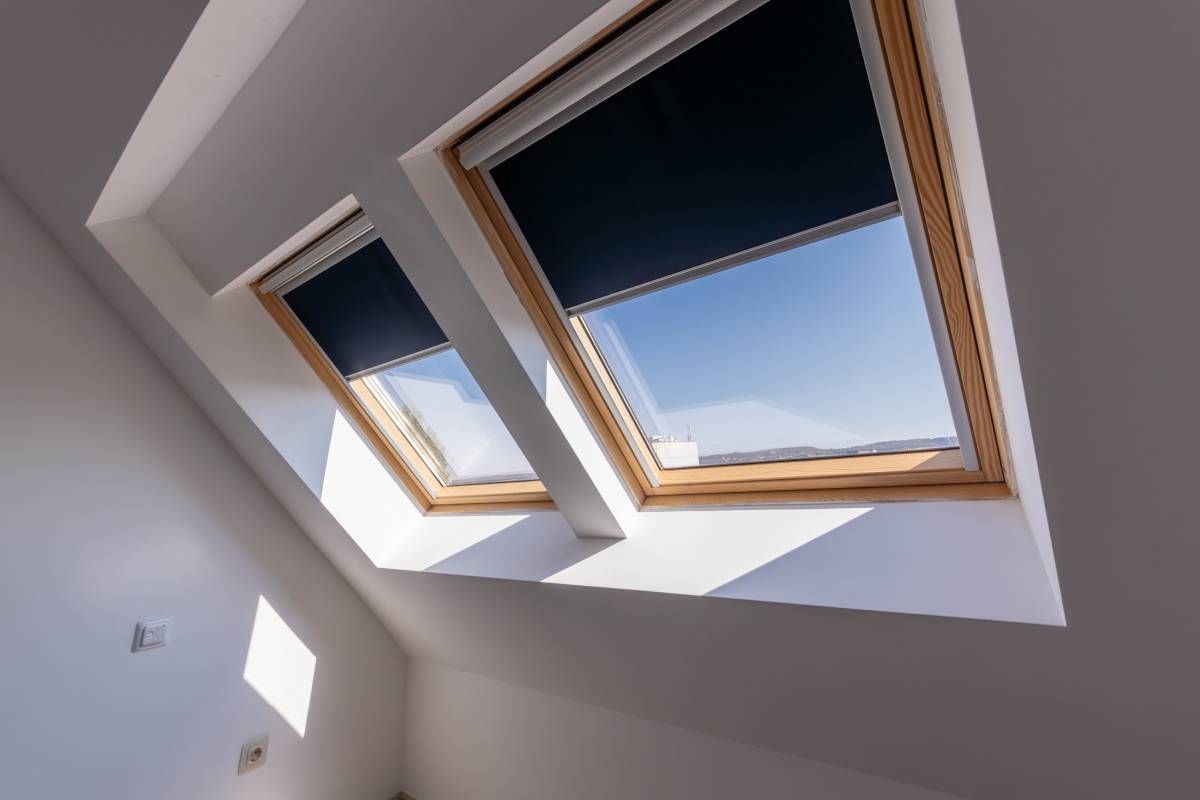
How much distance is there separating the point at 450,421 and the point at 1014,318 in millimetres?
1985

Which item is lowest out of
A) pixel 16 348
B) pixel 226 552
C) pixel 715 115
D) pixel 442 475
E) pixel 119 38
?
pixel 442 475

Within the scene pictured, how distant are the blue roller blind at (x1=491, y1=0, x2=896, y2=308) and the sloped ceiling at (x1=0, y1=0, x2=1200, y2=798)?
0.28 meters

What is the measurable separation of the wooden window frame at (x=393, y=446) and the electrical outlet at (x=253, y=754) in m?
1.12

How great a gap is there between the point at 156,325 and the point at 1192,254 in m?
2.60

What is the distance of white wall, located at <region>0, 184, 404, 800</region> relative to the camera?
172 centimetres

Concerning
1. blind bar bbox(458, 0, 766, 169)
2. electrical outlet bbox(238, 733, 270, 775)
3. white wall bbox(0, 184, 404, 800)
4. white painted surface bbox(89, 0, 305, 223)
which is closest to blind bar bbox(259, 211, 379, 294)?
white painted surface bbox(89, 0, 305, 223)

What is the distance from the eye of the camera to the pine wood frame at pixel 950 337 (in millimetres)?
928

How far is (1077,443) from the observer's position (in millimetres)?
776

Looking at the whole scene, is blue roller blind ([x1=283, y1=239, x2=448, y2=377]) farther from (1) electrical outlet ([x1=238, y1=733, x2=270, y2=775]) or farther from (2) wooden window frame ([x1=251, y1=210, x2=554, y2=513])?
(1) electrical outlet ([x1=238, y1=733, x2=270, y2=775])

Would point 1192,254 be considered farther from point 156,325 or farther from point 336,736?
point 336,736

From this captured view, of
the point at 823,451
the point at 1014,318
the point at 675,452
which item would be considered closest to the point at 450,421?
the point at 675,452

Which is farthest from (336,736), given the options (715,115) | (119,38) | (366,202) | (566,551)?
(715,115)

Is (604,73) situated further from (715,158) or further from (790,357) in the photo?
(790,357)

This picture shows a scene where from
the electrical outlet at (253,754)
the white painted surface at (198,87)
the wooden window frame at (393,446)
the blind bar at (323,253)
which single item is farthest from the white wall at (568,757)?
the white painted surface at (198,87)
